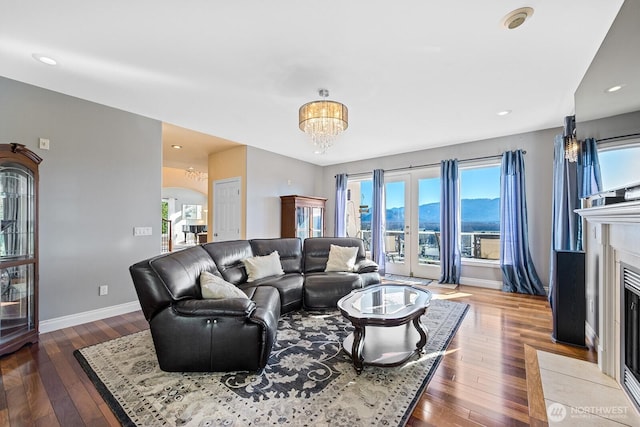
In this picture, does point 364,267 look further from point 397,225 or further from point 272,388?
point 272,388

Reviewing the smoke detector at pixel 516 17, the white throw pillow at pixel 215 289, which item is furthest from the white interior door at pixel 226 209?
the smoke detector at pixel 516 17

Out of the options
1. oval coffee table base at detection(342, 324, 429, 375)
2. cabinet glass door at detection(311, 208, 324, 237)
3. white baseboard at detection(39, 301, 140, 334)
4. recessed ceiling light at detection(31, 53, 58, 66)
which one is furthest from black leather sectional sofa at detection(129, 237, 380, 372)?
cabinet glass door at detection(311, 208, 324, 237)

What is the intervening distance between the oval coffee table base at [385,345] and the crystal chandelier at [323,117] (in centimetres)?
195

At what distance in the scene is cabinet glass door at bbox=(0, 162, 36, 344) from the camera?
8.45 ft

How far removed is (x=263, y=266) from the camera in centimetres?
363

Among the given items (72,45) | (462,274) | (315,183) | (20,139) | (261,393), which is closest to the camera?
(261,393)

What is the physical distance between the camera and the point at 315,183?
23.3ft

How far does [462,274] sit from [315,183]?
391 cm

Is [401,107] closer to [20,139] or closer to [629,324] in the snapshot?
[629,324]

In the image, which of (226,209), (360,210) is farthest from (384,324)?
(360,210)

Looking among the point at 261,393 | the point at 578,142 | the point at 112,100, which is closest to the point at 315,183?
the point at 112,100

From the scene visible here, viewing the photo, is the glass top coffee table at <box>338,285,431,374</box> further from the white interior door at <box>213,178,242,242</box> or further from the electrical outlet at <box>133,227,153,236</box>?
the white interior door at <box>213,178,242,242</box>

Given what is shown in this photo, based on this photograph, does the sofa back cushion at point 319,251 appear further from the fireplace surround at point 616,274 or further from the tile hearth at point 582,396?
the fireplace surround at point 616,274

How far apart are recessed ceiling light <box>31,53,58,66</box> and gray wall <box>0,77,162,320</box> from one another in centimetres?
72
